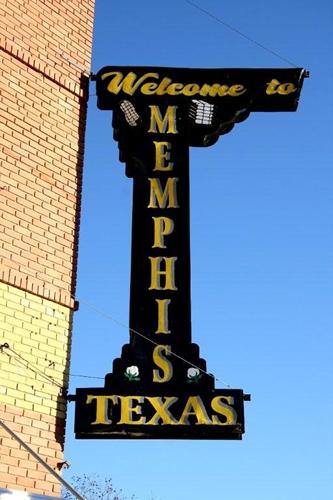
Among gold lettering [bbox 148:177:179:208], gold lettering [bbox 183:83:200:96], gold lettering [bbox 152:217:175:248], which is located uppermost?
gold lettering [bbox 183:83:200:96]

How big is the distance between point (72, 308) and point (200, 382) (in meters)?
1.98

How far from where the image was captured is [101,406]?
31.0ft

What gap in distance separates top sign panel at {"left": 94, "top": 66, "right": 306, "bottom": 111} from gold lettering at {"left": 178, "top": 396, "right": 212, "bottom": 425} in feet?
16.0

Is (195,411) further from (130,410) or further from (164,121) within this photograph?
(164,121)

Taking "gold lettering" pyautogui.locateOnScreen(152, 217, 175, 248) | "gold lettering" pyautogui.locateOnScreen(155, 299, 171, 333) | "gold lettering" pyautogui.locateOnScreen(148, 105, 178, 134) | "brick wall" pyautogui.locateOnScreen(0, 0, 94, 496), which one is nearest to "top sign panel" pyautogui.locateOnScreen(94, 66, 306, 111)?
"gold lettering" pyautogui.locateOnScreen(148, 105, 178, 134)

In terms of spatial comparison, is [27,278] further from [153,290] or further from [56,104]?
[56,104]

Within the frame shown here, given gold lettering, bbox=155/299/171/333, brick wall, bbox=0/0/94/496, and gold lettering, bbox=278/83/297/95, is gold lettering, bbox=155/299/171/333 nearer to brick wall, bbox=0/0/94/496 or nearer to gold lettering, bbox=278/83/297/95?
brick wall, bbox=0/0/94/496

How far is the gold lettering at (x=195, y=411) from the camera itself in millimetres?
9305

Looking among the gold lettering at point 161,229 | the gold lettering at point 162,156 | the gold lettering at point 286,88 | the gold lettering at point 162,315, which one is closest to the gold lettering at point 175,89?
the gold lettering at point 162,156

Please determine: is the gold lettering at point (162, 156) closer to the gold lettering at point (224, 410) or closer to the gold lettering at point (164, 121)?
the gold lettering at point (164, 121)

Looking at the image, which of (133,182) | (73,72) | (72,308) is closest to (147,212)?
(133,182)

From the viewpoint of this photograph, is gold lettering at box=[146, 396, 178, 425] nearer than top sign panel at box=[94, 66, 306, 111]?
Yes

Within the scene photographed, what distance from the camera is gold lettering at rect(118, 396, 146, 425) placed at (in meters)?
9.33

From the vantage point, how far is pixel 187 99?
11914 millimetres
